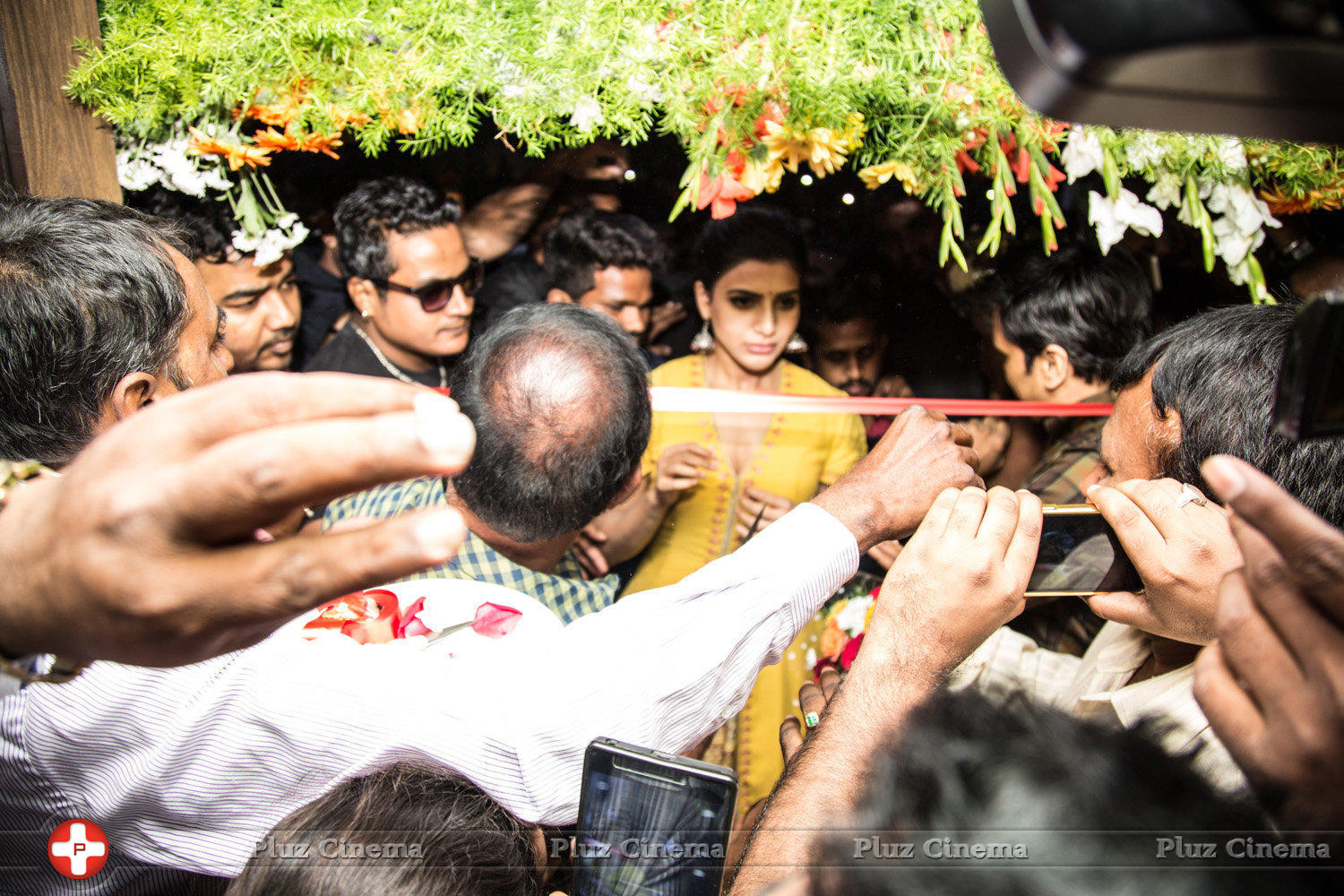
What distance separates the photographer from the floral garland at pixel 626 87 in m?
1.68

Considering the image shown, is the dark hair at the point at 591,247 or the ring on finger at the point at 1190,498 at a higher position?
the dark hair at the point at 591,247

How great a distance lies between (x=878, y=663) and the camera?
1062 millimetres

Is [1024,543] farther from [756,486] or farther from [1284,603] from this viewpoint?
[756,486]

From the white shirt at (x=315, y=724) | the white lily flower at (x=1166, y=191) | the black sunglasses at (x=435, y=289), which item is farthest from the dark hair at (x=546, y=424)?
the white lily flower at (x=1166, y=191)

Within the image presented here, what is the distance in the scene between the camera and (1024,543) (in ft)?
3.63

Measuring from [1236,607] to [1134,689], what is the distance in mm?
814

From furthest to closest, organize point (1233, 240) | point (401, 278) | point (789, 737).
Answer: point (401, 278) < point (1233, 240) < point (789, 737)

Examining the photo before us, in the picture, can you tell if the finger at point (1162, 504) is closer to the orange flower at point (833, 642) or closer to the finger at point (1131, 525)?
the finger at point (1131, 525)

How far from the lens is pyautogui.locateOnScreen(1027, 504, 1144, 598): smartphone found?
3.91ft

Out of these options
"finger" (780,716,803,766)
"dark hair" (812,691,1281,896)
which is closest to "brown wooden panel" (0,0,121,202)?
"finger" (780,716,803,766)

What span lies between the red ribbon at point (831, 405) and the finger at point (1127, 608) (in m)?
0.99

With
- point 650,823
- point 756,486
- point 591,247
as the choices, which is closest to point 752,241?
point 591,247

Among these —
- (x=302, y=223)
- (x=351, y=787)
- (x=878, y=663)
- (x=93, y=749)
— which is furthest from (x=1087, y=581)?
(x=302, y=223)

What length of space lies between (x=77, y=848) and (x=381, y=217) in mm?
1753
